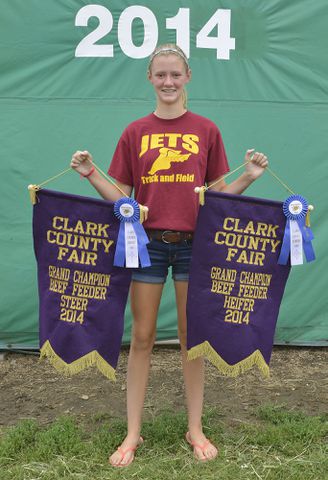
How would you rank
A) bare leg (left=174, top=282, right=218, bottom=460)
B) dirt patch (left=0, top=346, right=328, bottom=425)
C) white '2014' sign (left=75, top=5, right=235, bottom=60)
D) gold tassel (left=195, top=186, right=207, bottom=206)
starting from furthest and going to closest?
white '2014' sign (left=75, top=5, right=235, bottom=60) < dirt patch (left=0, top=346, right=328, bottom=425) < bare leg (left=174, top=282, right=218, bottom=460) < gold tassel (left=195, top=186, right=207, bottom=206)

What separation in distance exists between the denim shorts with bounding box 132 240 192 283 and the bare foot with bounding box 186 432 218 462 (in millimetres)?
808

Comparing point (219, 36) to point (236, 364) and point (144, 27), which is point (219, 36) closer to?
point (144, 27)

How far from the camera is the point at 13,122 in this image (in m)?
3.89

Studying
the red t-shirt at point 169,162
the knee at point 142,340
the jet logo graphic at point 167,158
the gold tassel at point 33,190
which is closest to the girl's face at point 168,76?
the red t-shirt at point 169,162

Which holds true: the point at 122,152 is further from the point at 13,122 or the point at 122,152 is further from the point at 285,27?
the point at 285,27

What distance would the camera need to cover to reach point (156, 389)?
144 inches

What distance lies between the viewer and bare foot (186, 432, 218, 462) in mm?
2744

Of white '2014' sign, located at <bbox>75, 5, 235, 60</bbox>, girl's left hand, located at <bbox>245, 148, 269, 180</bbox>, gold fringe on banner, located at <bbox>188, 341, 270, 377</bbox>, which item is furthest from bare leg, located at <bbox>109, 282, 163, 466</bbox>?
A: white '2014' sign, located at <bbox>75, 5, 235, 60</bbox>

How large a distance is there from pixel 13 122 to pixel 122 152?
63.0 inches

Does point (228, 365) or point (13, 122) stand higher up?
point (13, 122)

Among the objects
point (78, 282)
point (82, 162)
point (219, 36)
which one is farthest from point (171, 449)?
point (219, 36)

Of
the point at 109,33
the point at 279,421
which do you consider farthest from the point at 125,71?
the point at 279,421

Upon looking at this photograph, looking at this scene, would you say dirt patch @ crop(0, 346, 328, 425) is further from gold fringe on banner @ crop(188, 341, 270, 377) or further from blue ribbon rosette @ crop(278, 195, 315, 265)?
blue ribbon rosette @ crop(278, 195, 315, 265)

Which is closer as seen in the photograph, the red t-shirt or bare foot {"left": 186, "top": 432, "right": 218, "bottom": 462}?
the red t-shirt
